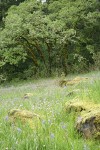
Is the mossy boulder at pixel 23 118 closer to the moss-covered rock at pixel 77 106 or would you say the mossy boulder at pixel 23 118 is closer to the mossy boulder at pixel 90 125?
the moss-covered rock at pixel 77 106

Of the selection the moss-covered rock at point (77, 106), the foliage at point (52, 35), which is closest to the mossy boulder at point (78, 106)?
the moss-covered rock at point (77, 106)

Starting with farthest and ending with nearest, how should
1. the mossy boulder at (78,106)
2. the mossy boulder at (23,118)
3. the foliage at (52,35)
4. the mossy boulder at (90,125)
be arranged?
the foliage at (52,35)
the mossy boulder at (78,106)
the mossy boulder at (23,118)
the mossy boulder at (90,125)

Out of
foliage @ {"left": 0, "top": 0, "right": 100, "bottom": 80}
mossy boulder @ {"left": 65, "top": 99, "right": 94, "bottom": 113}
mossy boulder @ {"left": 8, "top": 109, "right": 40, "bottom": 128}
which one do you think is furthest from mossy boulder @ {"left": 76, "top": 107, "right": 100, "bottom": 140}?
foliage @ {"left": 0, "top": 0, "right": 100, "bottom": 80}

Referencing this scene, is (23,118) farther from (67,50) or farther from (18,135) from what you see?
(67,50)

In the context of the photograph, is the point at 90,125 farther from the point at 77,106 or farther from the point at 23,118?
the point at 23,118

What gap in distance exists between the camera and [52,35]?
26.1m

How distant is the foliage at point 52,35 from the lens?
26344 mm

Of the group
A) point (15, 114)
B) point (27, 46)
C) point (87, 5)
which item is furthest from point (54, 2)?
point (15, 114)

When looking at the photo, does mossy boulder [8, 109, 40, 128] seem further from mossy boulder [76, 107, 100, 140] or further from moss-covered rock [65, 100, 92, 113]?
mossy boulder [76, 107, 100, 140]

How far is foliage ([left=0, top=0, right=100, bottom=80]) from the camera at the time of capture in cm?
2634

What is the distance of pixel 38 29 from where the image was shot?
86.0 feet

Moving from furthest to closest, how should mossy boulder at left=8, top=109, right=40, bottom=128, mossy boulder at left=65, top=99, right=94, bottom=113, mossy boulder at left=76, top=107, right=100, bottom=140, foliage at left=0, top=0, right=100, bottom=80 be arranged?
foliage at left=0, top=0, right=100, bottom=80
mossy boulder at left=65, top=99, right=94, bottom=113
mossy boulder at left=8, top=109, right=40, bottom=128
mossy boulder at left=76, top=107, right=100, bottom=140

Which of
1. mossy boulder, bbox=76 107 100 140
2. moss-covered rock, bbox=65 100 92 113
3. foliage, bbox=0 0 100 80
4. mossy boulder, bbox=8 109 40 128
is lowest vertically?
foliage, bbox=0 0 100 80

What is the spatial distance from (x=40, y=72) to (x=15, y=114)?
23470 millimetres
